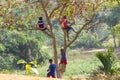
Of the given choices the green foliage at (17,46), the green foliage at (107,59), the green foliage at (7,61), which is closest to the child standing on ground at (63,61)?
the green foliage at (107,59)

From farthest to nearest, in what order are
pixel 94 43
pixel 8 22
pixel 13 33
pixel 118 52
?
pixel 94 43
pixel 118 52
pixel 13 33
pixel 8 22

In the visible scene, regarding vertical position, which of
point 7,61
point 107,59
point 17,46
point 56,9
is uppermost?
point 56,9

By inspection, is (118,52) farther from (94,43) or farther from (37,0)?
→ (37,0)

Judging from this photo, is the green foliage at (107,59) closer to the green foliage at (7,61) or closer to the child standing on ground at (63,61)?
the child standing on ground at (63,61)

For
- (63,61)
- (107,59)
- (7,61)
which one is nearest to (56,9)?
(63,61)

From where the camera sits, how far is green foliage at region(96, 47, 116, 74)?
12031 mm

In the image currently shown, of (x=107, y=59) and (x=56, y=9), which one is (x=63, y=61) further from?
(x=56, y=9)

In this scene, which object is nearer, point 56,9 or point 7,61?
point 56,9

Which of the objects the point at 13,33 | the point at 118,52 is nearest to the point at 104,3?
the point at 13,33

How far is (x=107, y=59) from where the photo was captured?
12211 mm

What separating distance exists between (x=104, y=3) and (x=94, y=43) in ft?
143

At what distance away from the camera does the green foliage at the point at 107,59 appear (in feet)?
39.5

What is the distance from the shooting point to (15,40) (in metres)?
34.3

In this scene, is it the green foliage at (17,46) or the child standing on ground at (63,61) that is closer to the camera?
the child standing on ground at (63,61)
